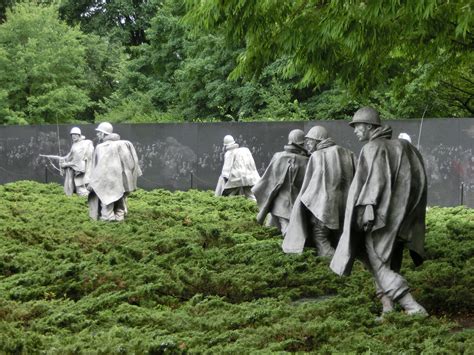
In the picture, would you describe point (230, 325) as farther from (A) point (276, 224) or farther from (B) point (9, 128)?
(B) point (9, 128)

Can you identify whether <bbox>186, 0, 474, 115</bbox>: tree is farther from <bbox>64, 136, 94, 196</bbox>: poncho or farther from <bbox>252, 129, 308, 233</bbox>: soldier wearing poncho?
<bbox>64, 136, 94, 196</bbox>: poncho

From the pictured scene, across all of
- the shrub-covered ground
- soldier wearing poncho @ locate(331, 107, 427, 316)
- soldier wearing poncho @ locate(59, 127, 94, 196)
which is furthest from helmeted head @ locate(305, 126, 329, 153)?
soldier wearing poncho @ locate(59, 127, 94, 196)

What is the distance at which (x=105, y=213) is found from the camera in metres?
20.0

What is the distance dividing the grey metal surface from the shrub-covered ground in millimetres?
9667

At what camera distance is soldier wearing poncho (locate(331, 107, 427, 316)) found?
9391 millimetres

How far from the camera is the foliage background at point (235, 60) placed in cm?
1134

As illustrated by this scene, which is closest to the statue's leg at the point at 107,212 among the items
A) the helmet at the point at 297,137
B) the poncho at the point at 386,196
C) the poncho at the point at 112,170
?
the poncho at the point at 112,170

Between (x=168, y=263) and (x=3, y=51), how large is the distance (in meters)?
30.3

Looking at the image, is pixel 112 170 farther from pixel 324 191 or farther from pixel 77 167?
pixel 324 191

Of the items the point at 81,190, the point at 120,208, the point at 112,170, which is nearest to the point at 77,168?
the point at 81,190

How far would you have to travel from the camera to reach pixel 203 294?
11141 millimetres

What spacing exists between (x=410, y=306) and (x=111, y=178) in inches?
457

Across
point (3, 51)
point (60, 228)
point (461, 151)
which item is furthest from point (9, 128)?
point (60, 228)

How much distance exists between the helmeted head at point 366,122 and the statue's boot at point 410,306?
1.46 meters
